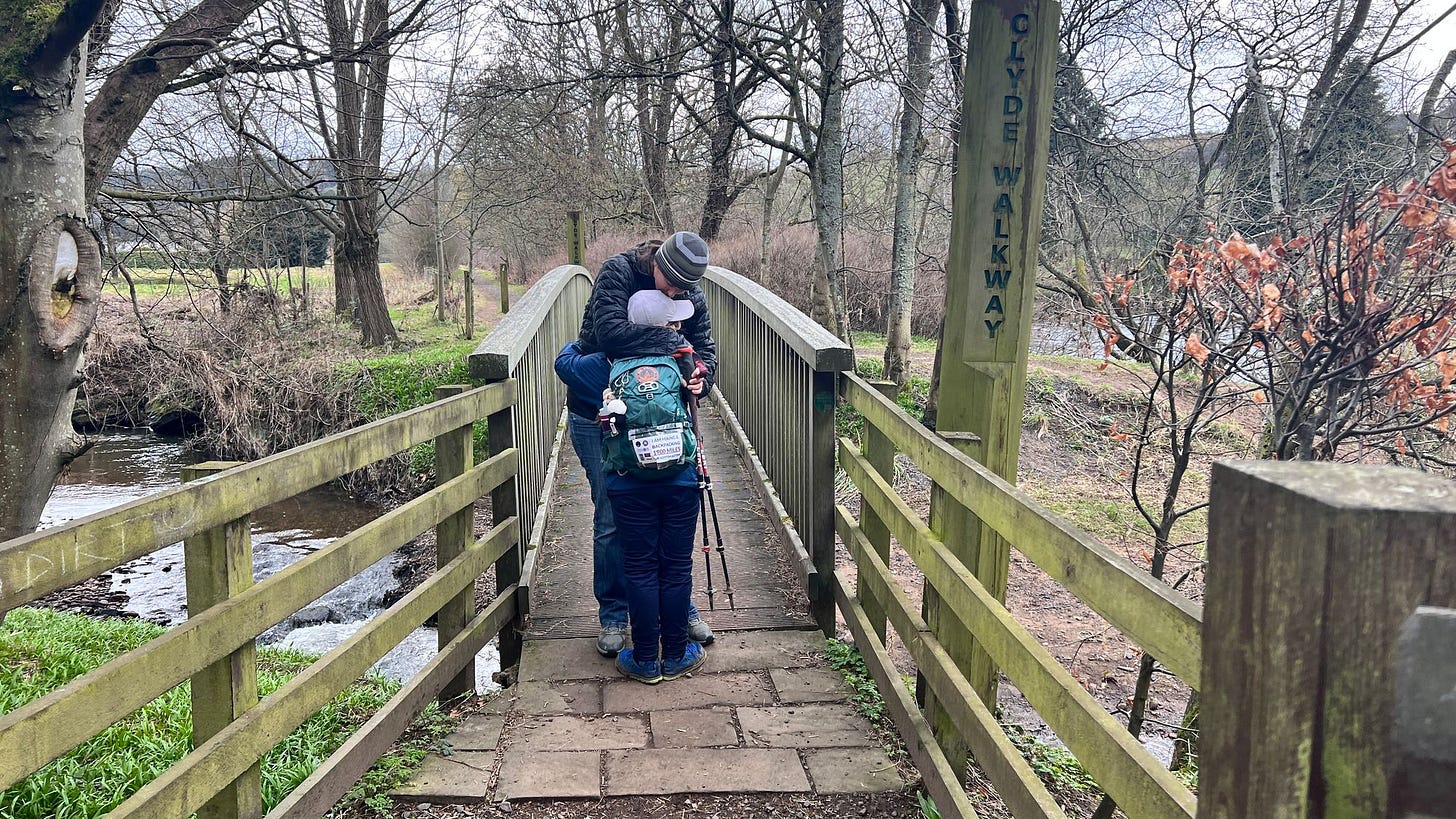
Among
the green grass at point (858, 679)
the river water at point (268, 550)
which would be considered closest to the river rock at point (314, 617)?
the river water at point (268, 550)

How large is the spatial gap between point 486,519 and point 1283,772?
9.31m

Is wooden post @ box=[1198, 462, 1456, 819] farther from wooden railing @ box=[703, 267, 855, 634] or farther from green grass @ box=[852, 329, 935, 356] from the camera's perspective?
green grass @ box=[852, 329, 935, 356]

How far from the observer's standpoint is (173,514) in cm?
201

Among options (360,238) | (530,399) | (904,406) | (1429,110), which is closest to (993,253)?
(530,399)

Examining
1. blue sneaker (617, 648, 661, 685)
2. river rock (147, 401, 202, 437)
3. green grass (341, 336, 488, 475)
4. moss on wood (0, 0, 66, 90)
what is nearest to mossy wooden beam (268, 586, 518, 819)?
blue sneaker (617, 648, 661, 685)

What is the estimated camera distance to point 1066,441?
12281mm

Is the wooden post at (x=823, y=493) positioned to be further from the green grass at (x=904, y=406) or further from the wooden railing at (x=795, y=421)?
the green grass at (x=904, y=406)

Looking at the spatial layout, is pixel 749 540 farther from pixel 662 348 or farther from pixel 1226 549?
pixel 1226 549

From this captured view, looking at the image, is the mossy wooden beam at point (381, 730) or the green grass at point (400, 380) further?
the green grass at point (400, 380)

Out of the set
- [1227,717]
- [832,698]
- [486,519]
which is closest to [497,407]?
[832,698]

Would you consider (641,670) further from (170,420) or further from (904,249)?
(170,420)

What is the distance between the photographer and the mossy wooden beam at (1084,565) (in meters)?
1.53

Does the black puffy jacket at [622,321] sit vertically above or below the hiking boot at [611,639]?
above

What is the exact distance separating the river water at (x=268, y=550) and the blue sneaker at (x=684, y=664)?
222 cm
